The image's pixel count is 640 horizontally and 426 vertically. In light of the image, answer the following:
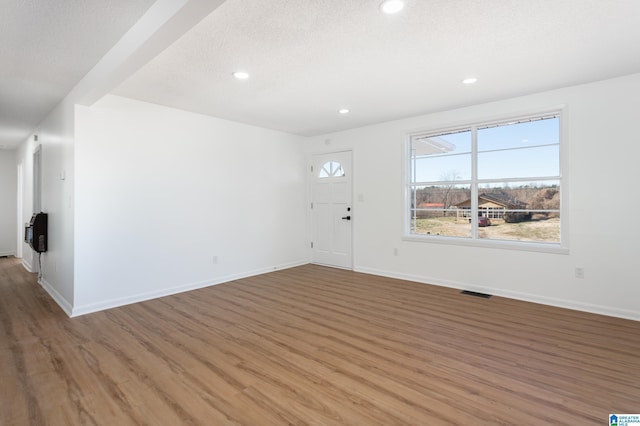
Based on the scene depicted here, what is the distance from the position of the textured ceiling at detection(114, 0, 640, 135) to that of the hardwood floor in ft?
8.17

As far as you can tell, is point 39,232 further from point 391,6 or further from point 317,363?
point 391,6

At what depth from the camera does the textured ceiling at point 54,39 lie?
2039 mm

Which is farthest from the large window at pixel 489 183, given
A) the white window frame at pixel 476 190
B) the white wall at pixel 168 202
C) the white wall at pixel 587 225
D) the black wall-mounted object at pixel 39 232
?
the black wall-mounted object at pixel 39 232

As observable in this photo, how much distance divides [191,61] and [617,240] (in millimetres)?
4651

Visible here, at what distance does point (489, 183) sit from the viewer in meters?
4.25

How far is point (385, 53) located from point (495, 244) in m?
2.86

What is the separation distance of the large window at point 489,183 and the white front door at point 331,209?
1198 mm

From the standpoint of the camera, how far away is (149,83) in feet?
10.9

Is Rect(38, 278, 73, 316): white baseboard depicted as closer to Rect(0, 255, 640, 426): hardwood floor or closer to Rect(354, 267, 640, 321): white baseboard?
Rect(0, 255, 640, 426): hardwood floor

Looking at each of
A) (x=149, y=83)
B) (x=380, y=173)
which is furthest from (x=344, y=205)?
(x=149, y=83)

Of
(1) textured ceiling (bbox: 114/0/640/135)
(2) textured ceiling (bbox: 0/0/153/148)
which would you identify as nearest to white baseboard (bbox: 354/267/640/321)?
(1) textured ceiling (bbox: 114/0/640/135)

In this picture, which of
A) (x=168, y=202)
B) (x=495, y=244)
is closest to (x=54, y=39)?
(x=168, y=202)

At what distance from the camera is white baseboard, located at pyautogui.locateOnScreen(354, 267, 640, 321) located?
10.9 feet

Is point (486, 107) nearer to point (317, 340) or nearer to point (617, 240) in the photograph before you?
point (617, 240)
